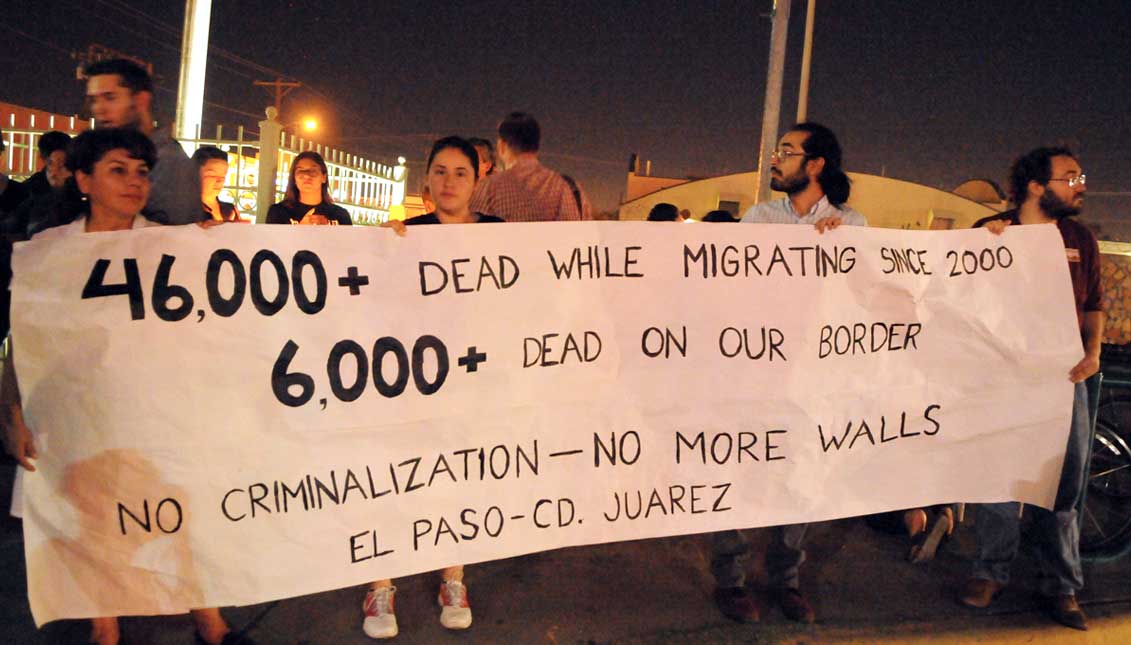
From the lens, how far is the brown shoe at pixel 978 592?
3541 millimetres

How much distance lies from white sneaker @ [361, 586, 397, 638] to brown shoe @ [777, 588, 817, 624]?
58.8 inches

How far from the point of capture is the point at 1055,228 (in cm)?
336

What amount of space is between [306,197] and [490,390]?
7.80 ft

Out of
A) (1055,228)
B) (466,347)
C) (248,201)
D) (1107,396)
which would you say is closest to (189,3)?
(248,201)

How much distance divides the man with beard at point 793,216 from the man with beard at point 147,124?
2148 mm

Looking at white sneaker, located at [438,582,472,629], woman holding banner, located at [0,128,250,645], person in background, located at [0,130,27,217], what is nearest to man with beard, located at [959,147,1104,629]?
white sneaker, located at [438,582,472,629]

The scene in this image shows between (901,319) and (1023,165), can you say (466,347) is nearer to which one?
(901,319)

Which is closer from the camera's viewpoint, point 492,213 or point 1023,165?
point 1023,165

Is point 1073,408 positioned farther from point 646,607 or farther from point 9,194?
point 9,194

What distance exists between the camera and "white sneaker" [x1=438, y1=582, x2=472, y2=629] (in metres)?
3.09

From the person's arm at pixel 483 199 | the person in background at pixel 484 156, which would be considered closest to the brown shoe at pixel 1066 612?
the person's arm at pixel 483 199

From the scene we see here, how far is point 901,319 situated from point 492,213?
1804mm

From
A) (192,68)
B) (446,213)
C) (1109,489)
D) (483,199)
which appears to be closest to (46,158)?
(192,68)

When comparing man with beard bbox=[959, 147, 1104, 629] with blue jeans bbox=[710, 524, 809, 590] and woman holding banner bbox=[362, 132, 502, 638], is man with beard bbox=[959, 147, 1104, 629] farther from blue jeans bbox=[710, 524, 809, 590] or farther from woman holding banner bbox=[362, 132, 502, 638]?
woman holding banner bbox=[362, 132, 502, 638]
